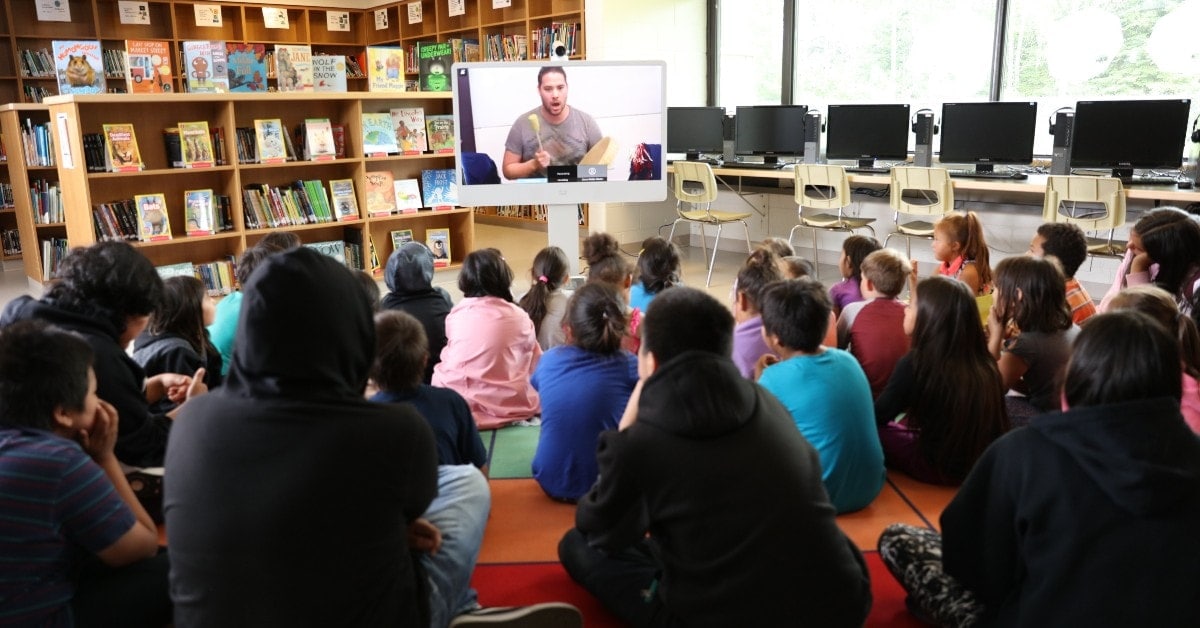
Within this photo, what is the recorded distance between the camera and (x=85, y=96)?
4.60 m

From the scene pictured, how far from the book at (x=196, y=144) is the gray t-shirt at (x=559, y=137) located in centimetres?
176

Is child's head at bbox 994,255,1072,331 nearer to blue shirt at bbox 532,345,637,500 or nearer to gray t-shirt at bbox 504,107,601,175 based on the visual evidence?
blue shirt at bbox 532,345,637,500

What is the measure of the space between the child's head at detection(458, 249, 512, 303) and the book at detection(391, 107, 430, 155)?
117 inches

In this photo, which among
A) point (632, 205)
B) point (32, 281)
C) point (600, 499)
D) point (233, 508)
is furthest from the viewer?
point (632, 205)

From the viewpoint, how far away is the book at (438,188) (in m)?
5.94

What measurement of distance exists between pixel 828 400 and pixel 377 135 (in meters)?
4.26

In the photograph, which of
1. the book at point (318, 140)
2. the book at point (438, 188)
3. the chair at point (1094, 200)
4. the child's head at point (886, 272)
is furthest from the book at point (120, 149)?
the chair at point (1094, 200)

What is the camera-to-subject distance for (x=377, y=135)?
221 inches

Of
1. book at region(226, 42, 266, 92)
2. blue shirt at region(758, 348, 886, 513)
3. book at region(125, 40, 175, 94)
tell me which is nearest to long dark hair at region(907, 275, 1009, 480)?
blue shirt at region(758, 348, 886, 513)

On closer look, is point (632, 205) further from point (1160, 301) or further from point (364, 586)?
point (364, 586)

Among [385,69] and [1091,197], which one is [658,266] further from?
[385,69]

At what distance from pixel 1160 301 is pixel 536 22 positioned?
264 inches

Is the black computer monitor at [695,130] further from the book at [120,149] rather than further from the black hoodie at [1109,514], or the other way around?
the black hoodie at [1109,514]

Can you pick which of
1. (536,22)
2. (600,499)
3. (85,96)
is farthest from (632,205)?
(600,499)
